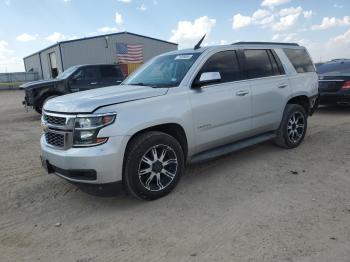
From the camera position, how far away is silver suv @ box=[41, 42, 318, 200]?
148 inches

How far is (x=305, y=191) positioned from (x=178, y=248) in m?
1.96

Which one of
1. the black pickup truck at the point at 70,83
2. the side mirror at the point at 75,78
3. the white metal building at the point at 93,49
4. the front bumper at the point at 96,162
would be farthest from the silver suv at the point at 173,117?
the white metal building at the point at 93,49

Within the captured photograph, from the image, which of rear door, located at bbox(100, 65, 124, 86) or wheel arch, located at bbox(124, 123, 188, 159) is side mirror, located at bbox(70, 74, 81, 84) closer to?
rear door, located at bbox(100, 65, 124, 86)

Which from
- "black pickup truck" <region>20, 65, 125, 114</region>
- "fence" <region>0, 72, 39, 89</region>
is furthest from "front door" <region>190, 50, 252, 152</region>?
"fence" <region>0, 72, 39, 89</region>

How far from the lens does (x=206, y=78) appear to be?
175 inches

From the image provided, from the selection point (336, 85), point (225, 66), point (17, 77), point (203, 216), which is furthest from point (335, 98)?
point (17, 77)

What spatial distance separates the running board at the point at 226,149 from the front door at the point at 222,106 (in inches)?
2.9

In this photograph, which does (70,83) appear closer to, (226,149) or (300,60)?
(300,60)

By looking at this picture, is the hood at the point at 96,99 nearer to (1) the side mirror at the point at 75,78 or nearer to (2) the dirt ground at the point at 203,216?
(2) the dirt ground at the point at 203,216

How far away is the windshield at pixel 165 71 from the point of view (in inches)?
183

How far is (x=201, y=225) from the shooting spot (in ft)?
11.7

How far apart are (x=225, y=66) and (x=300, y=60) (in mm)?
2153

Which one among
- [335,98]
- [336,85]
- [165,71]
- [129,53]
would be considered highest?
[129,53]

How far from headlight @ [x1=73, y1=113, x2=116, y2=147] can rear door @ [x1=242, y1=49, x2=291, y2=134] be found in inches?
98.5
